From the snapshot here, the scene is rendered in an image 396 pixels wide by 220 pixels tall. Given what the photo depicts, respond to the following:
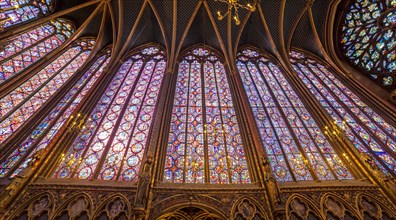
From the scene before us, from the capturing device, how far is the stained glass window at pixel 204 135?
798 centimetres

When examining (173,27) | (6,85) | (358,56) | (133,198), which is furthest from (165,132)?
(358,56)

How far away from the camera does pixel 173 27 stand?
1512 cm

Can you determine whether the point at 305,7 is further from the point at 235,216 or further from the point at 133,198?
the point at 133,198

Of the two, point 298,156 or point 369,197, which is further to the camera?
point 298,156

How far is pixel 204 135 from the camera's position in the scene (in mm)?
9406

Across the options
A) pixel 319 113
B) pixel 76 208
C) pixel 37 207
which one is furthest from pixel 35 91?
pixel 319 113

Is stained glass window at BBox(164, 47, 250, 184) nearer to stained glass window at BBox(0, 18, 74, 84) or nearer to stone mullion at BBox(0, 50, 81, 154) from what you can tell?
stone mullion at BBox(0, 50, 81, 154)

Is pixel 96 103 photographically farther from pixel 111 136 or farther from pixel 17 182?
pixel 17 182

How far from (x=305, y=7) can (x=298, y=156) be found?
1060 centimetres

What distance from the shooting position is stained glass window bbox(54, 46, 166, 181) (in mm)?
7969

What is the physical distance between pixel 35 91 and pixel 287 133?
10669 mm

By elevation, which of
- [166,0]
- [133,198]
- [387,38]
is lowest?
[133,198]

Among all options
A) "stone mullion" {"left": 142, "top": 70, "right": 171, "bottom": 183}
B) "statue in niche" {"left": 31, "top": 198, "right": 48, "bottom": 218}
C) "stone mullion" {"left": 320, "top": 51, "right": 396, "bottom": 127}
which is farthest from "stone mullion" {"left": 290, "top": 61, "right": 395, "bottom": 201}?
"statue in niche" {"left": 31, "top": 198, "right": 48, "bottom": 218}

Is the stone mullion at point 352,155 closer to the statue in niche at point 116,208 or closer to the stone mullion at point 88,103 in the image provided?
the statue in niche at point 116,208
